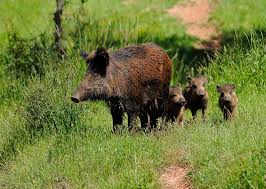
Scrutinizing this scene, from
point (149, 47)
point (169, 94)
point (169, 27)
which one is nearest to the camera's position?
point (149, 47)

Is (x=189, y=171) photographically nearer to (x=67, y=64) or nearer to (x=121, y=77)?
(x=121, y=77)

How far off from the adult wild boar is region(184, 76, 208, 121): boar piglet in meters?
0.74

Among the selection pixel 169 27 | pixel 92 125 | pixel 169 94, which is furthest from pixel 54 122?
pixel 169 27

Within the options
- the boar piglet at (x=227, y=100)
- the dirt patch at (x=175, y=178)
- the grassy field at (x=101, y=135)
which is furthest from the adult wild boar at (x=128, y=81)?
the dirt patch at (x=175, y=178)

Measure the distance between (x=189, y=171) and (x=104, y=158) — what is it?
127cm

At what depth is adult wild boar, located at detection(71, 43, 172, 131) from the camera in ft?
34.5

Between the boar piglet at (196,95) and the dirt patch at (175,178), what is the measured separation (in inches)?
121

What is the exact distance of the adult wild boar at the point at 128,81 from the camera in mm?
10523

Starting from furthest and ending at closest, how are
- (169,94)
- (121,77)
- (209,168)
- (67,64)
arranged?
1. (67,64)
2. (169,94)
3. (121,77)
4. (209,168)

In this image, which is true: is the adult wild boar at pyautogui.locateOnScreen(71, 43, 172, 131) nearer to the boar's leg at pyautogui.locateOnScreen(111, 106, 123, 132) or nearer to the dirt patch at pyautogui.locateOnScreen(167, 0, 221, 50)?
the boar's leg at pyautogui.locateOnScreen(111, 106, 123, 132)

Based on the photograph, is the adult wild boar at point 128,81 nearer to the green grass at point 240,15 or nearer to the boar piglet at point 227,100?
the boar piglet at point 227,100

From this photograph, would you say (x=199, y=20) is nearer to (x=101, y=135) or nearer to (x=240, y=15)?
(x=240, y=15)

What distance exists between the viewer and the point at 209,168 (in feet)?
27.4

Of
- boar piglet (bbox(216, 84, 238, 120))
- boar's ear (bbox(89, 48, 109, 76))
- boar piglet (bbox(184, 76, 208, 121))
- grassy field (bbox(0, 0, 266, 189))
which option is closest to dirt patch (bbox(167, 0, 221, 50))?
grassy field (bbox(0, 0, 266, 189))
